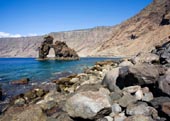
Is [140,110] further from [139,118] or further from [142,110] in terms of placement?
[139,118]

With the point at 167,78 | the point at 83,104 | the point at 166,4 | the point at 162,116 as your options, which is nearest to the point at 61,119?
the point at 83,104

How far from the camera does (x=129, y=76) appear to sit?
1377 cm

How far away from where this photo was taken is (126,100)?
11.9 meters

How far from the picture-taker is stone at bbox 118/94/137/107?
1173 centimetres

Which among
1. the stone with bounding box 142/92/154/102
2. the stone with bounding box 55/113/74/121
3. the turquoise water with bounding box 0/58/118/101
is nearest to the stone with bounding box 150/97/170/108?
the stone with bounding box 142/92/154/102

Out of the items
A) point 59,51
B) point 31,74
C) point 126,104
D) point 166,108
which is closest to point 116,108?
point 126,104

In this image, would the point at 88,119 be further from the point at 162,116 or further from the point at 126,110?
the point at 162,116

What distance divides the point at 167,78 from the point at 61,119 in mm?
5409

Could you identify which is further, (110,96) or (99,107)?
(110,96)

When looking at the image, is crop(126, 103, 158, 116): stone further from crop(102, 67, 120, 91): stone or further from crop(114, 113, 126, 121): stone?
crop(102, 67, 120, 91): stone

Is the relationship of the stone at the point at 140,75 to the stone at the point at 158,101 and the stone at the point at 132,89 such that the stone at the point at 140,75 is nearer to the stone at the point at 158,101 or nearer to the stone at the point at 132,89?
the stone at the point at 132,89

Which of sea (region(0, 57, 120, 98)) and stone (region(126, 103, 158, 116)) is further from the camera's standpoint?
sea (region(0, 57, 120, 98))

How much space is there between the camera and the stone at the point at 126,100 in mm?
11727

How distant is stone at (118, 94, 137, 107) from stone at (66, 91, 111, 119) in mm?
668
